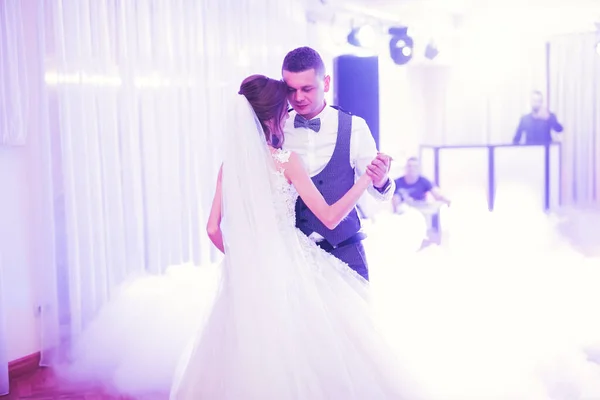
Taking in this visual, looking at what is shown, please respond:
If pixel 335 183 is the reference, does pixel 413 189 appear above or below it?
below

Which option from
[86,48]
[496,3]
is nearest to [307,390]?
[86,48]

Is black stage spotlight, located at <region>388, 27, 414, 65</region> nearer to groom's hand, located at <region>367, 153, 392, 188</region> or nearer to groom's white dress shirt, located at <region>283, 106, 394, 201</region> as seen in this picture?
groom's white dress shirt, located at <region>283, 106, 394, 201</region>

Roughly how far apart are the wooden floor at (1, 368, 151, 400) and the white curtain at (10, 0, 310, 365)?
161mm

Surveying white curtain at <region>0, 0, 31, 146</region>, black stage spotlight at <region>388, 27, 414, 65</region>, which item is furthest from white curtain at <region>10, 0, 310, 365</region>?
black stage spotlight at <region>388, 27, 414, 65</region>

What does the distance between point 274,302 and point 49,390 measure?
2005 millimetres

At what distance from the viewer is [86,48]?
388 cm

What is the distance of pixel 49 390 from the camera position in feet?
11.7

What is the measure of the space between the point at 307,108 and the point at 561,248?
5366 mm

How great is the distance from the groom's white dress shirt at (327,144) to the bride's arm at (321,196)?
0.14 meters

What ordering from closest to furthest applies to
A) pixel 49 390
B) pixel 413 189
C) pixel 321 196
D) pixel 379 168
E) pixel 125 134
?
pixel 379 168, pixel 321 196, pixel 49 390, pixel 125 134, pixel 413 189

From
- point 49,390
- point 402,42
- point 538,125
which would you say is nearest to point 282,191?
point 49,390

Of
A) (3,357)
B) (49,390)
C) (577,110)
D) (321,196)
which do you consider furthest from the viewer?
(577,110)

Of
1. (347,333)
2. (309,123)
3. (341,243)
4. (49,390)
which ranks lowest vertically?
(49,390)

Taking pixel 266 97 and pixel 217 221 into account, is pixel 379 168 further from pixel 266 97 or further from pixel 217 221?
pixel 217 221
